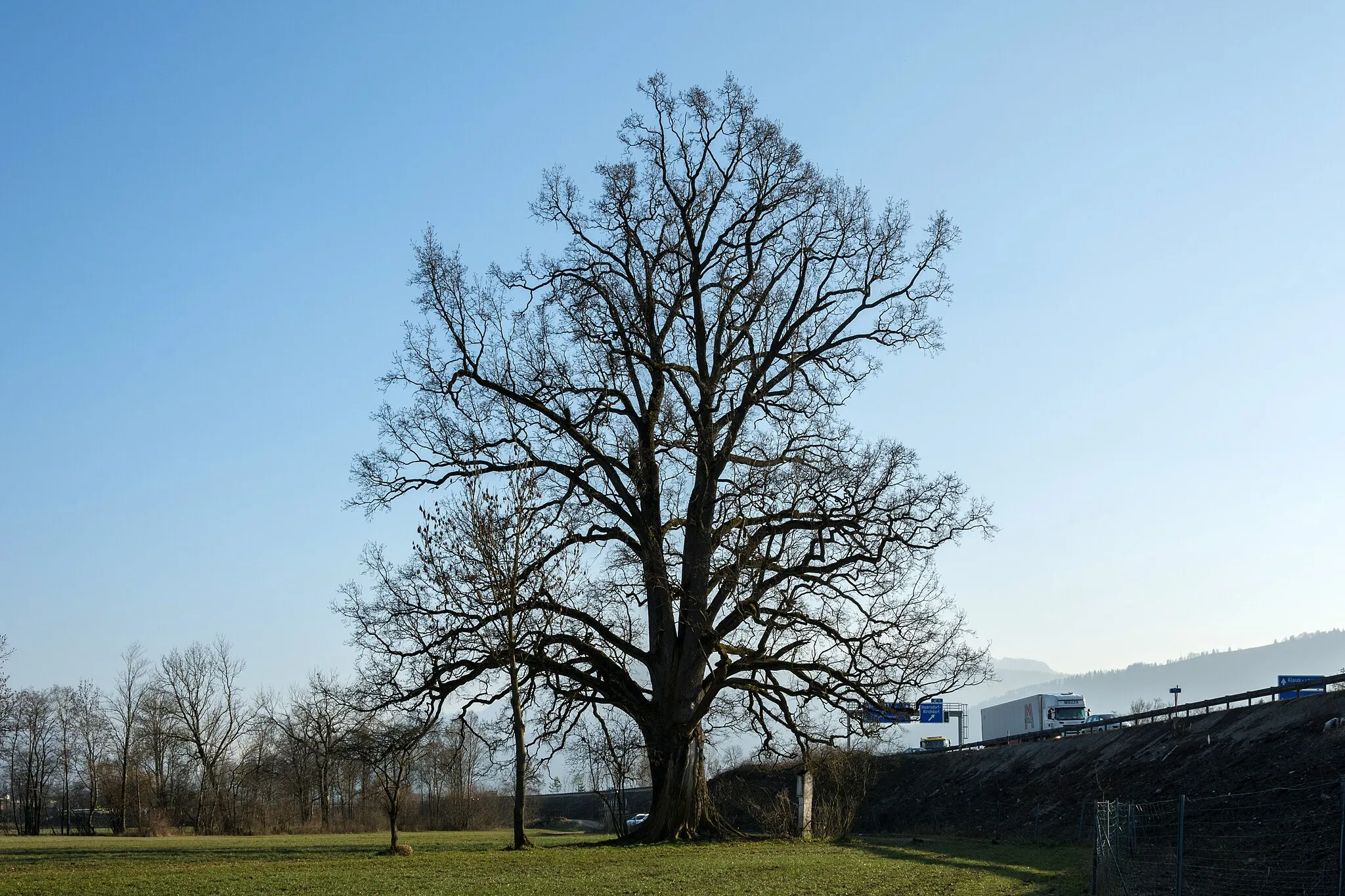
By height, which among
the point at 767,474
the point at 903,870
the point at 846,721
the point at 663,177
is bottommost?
the point at 903,870

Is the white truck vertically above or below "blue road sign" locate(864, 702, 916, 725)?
below

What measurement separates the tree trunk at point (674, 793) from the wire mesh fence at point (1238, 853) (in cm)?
963

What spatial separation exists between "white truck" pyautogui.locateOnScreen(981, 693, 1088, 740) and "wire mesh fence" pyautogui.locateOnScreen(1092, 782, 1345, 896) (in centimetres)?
3532

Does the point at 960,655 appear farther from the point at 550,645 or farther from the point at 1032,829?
the point at 1032,829

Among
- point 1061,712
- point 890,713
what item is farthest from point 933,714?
point 890,713

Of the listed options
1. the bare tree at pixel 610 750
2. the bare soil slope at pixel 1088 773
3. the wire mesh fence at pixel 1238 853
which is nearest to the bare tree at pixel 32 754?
the bare soil slope at pixel 1088 773

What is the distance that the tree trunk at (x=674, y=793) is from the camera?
26.3 metres

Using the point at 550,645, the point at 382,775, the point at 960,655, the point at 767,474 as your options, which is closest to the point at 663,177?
the point at 767,474

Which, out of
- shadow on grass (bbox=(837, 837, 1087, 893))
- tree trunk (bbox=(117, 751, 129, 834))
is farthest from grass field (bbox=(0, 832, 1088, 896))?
tree trunk (bbox=(117, 751, 129, 834))

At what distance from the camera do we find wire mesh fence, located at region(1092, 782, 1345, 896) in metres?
15.3

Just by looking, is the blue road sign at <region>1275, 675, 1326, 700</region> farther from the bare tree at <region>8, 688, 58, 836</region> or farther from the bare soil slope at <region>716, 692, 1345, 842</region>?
the bare tree at <region>8, 688, 58, 836</region>

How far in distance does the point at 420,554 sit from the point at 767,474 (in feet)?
27.9

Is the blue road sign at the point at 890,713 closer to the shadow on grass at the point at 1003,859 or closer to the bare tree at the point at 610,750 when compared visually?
the shadow on grass at the point at 1003,859

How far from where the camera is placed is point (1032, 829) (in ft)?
126
